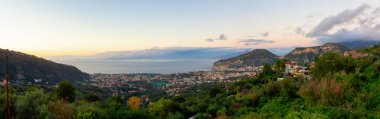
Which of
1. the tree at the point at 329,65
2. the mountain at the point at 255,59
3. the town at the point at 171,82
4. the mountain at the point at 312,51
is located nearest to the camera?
the tree at the point at 329,65

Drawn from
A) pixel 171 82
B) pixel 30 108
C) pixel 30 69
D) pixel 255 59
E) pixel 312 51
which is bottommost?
pixel 171 82

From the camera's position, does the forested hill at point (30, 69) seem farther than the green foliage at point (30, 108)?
Yes

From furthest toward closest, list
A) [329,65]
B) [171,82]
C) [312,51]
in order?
[312,51] → [171,82] → [329,65]

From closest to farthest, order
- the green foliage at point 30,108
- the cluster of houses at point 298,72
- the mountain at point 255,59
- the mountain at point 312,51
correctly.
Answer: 1. the green foliage at point 30,108
2. the cluster of houses at point 298,72
3. the mountain at point 312,51
4. the mountain at point 255,59

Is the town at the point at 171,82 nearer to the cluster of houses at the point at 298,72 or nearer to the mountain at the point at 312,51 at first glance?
the cluster of houses at the point at 298,72

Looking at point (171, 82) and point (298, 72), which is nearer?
point (298, 72)

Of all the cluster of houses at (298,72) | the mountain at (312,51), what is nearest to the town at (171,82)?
the cluster of houses at (298,72)

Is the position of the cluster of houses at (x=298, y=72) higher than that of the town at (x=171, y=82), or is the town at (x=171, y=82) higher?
the cluster of houses at (x=298, y=72)

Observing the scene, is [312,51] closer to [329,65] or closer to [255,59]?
[255,59]

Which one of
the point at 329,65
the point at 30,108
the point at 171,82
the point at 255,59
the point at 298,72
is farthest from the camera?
the point at 255,59

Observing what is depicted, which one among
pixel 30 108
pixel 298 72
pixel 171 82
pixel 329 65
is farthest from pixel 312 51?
pixel 30 108
